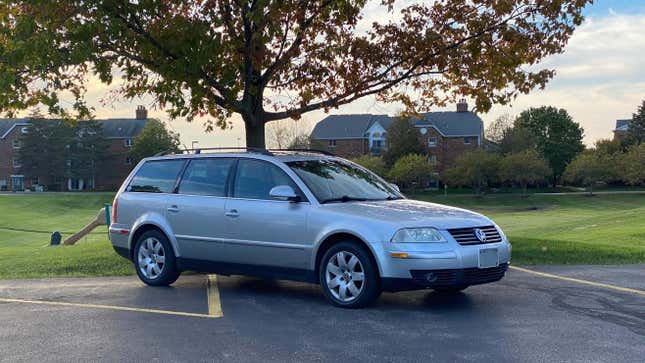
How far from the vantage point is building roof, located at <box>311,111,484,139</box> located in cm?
7844

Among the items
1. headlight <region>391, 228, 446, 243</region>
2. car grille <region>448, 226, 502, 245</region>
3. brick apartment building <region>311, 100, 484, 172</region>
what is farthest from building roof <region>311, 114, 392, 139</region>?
headlight <region>391, 228, 446, 243</region>

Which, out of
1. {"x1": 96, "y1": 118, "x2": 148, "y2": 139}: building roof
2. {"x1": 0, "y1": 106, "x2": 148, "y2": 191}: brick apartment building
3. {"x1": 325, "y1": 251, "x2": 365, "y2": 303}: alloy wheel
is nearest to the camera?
{"x1": 325, "y1": 251, "x2": 365, "y2": 303}: alloy wheel

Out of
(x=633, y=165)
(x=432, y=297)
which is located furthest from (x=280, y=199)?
(x=633, y=165)

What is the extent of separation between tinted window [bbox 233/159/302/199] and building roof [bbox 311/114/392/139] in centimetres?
7143

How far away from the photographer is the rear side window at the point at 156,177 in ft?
30.3

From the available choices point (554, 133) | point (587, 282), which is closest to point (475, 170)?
point (554, 133)

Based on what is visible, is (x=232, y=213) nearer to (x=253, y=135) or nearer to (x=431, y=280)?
(x=431, y=280)

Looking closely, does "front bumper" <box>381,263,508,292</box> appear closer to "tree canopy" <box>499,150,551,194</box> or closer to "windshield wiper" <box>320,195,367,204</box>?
"windshield wiper" <box>320,195,367,204</box>

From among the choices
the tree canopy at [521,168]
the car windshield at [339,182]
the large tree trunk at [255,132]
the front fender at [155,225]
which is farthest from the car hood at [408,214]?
the tree canopy at [521,168]

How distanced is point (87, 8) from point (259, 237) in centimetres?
481

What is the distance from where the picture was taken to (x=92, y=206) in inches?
2598

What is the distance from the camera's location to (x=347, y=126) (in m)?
80.9

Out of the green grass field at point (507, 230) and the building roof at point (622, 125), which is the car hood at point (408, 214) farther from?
the building roof at point (622, 125)

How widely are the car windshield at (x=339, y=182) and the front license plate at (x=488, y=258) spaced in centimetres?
156
